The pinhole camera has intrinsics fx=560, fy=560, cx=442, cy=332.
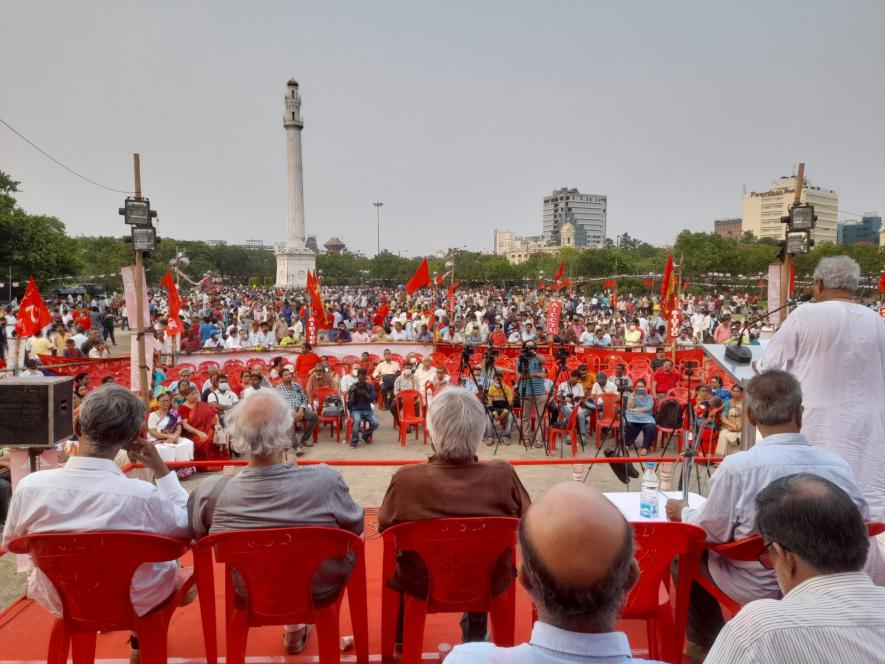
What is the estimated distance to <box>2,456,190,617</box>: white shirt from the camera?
2248 mm

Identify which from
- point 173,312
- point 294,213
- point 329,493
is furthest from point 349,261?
point 329,493

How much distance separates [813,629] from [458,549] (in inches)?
52.6

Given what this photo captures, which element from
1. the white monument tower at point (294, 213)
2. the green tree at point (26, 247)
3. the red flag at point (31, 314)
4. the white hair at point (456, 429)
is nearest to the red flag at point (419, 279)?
the red flag at point (31, 314)

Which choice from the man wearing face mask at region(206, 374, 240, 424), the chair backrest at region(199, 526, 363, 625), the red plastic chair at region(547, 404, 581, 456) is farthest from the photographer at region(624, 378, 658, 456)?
the chair backrest at region(199, 526, 363, 625)

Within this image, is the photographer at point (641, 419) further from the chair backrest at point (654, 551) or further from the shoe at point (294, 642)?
the shoe at point (294, 642)

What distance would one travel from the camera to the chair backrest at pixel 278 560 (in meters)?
2.17

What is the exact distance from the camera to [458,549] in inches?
91.7

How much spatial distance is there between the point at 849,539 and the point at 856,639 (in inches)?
12.1

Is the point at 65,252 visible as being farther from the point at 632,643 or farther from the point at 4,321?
the point at 632,643

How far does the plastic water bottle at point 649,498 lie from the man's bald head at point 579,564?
2.08 meters

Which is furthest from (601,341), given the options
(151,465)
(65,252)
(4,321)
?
(65,252)

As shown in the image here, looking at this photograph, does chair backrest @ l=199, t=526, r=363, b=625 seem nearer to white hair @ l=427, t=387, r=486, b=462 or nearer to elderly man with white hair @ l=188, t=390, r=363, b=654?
elderly man with white hair @ l=188, t=390, r=363, b=654

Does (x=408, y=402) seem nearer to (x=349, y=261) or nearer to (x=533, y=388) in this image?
(x=533, y=388)

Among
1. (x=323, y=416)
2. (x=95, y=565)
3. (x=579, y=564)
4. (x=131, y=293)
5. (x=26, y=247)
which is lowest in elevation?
(x=323, y=416)
